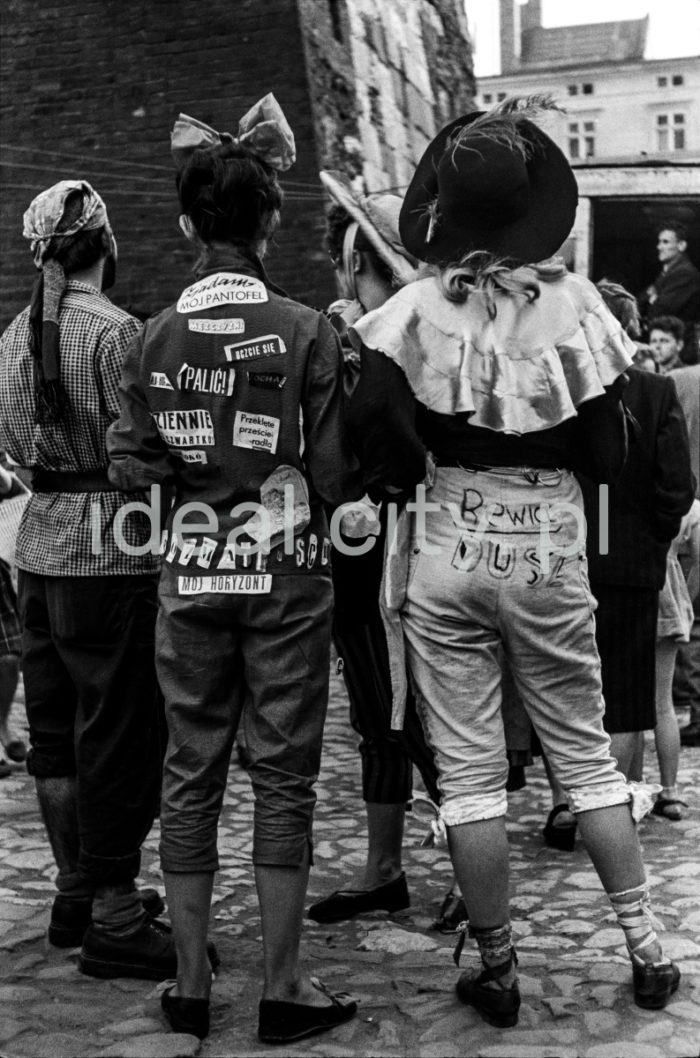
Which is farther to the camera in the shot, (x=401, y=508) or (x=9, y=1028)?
(x=401, y=508)

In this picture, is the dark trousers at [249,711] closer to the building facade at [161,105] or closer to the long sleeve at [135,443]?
the long sleeve at [135,443]

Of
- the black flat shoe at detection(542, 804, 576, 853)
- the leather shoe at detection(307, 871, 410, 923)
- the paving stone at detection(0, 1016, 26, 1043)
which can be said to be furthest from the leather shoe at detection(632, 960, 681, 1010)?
the black flat shoe at detection(542, 804, 576, 853)

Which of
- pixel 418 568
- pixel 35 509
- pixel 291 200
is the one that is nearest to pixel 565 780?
pixel 418 568

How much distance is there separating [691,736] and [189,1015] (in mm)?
4397

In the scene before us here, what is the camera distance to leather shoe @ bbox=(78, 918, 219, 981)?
149 inches

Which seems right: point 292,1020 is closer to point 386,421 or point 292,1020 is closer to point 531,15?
point 386,421

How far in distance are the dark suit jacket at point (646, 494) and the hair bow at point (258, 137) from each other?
5.58ft

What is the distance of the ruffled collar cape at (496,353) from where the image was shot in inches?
132

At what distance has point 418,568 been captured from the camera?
136 inches

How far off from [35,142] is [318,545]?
704 cm

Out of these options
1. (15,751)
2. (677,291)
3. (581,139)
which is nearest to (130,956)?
(15,751)

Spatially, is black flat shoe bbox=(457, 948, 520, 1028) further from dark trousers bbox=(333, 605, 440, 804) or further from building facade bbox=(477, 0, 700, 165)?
building facade bbox=(477, 0, 700, 165)

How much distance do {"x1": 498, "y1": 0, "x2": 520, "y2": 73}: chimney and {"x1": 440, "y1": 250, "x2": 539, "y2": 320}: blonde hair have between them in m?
60.2

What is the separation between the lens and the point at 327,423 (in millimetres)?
3422
